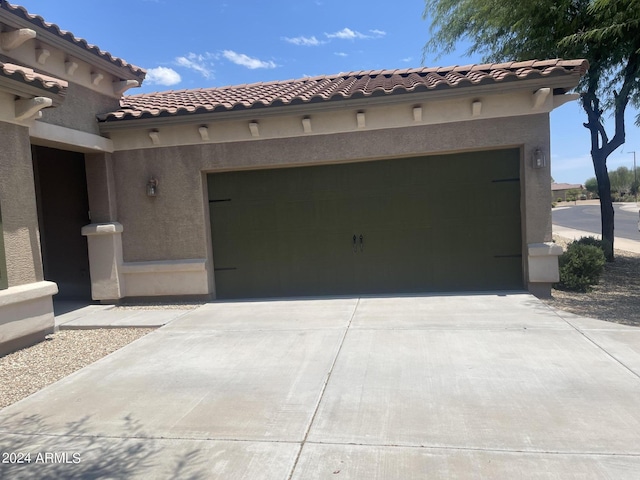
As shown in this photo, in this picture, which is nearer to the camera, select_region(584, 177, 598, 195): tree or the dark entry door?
the dark entry door

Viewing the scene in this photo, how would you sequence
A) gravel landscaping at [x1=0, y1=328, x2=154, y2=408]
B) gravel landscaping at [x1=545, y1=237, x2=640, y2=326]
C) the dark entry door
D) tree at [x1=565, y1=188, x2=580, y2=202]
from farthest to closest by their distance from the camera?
tree at [x1=565, y1=188, x2=580, y2=202] < the dark entry door < gravel landscaping at [x1=545, y1=237, x2=640, y2=326] < gravel landscaping at [x1=0, y1=328, x2=154, y2=408]

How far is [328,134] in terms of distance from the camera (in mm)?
8648

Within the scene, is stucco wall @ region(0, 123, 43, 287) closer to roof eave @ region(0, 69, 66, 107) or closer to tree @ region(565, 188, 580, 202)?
roof eave @ region(0, 69, 66, 107)

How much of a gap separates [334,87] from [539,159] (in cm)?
415

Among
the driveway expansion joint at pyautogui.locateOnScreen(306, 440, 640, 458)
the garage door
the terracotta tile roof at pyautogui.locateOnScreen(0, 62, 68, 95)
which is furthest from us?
the garage door

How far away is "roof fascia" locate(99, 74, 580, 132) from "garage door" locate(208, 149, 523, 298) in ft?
3.65

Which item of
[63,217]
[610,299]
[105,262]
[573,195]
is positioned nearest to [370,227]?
[610,299]

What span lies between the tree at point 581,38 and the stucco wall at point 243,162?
3.13 metres

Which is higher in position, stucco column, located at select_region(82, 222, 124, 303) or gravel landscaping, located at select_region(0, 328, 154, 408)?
stucco column, located at select_region(82, 222, 124, 303)

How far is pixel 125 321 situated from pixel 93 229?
2.18 metres

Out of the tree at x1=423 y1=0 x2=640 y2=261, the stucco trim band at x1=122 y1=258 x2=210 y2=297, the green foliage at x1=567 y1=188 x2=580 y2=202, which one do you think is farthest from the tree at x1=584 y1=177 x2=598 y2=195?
the stucco trim band at x1=122 y1=258 x2=210 y2=297

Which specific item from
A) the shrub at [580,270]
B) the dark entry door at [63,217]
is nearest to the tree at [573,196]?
the shrub at [580,270]

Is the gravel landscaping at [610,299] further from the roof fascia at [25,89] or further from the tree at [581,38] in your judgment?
the roof fascia at [25,89]

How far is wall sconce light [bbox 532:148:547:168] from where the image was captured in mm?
8102
